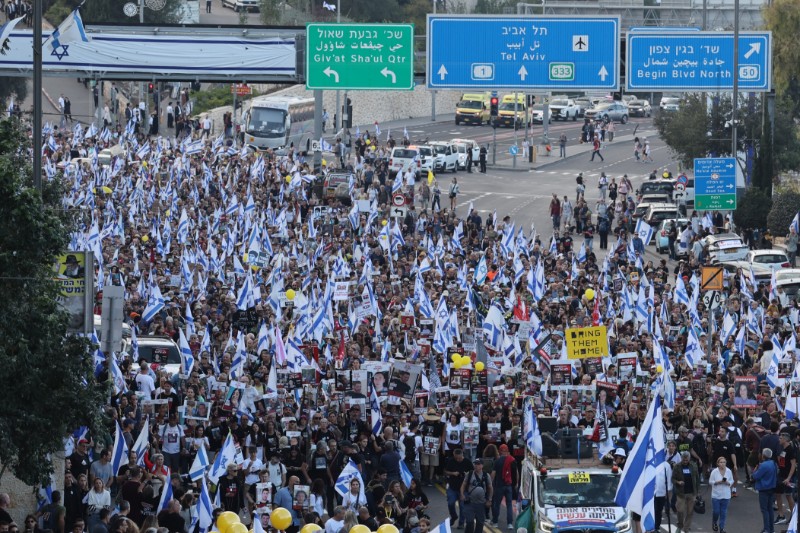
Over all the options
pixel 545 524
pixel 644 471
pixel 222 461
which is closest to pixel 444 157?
pixel 222 461

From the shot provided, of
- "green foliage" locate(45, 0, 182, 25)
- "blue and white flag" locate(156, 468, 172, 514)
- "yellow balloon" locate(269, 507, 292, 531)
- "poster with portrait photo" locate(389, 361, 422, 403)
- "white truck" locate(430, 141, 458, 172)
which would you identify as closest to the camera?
"yellow balloon" locate(269, 507, 292, 531)

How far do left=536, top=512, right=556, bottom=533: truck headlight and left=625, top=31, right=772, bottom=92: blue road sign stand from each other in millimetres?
22718

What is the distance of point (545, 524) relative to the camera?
1911 cm

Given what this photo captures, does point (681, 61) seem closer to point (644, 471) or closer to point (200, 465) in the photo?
point (200, 465)

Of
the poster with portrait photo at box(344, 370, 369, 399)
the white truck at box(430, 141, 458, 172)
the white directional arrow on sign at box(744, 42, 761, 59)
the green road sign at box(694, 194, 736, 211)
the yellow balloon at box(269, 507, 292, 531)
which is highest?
the white directional arrow on sign at box(744, 42, 761, 59)

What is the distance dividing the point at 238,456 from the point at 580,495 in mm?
4493

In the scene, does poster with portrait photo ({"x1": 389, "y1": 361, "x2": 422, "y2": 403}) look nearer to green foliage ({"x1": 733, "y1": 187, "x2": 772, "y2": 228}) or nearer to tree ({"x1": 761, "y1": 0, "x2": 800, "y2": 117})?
green foliage ({"x1": 733, "y1": 187, "x2": 772, "y2": 228})

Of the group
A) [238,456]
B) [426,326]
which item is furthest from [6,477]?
[426,326]

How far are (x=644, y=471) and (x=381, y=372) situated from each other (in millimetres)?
8034

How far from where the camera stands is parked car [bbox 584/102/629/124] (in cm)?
8762

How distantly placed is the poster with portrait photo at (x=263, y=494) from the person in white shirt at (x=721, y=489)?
5764 mm

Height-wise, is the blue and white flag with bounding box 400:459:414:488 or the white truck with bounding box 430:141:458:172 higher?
the white truck with bounding box 430:141:458:172

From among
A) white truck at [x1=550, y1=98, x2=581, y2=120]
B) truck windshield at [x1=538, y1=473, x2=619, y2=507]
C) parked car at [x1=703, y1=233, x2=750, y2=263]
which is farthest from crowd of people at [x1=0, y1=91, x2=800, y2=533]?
white truck at [x1=550, y1=98, x2=581, y2=120]

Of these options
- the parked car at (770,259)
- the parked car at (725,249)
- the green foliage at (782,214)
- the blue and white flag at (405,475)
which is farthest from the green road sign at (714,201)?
the blue and white flag at (405,475)
